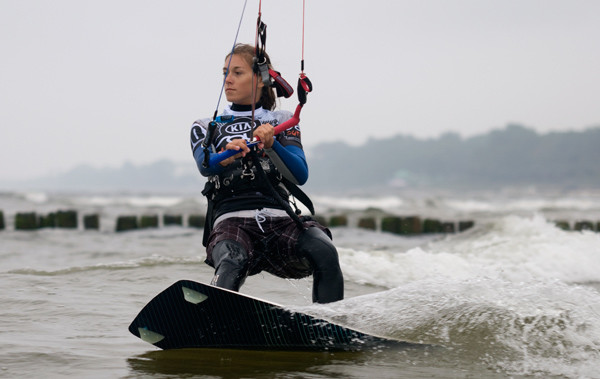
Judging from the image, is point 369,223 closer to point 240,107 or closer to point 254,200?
point 240,107

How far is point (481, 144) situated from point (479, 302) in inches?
6567

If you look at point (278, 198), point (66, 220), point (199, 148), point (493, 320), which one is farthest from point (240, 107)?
point (66, 220)

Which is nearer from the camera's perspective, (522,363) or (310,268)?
(522,363)

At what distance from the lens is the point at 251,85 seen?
14.6 ft

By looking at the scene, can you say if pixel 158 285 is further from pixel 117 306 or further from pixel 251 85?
pixel 251 85

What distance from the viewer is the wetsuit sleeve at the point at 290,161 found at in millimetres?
4113

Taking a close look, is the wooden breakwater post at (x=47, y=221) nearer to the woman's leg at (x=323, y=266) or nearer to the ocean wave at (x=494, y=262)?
the ocean wave at (x=494, y=262)

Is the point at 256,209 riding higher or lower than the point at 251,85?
lower

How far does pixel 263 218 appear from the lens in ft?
13.7

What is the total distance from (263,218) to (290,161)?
1.22 ft

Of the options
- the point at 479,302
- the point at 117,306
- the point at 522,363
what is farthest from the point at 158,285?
the point at 522,363

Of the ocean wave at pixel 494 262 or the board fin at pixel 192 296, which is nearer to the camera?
the board fin at pixel 192 296

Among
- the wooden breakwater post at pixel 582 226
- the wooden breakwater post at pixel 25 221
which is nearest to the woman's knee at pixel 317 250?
the wooden breakwater post at pixel 582 226

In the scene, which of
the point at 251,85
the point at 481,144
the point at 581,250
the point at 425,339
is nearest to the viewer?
the point at 425,339
